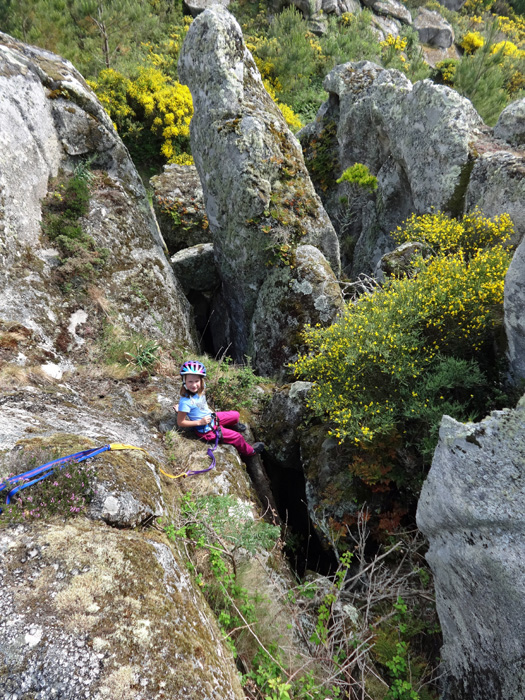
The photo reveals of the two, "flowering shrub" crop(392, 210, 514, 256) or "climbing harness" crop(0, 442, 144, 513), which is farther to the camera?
"flowering shrub" crop(392, 210, 514, 256)

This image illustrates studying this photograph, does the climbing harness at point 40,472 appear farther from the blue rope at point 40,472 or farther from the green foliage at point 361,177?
the green foliage at point 361,177

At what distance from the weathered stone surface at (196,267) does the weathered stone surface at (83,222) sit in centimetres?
112

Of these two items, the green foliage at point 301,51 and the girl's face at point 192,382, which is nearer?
the girl's face at point 192,382

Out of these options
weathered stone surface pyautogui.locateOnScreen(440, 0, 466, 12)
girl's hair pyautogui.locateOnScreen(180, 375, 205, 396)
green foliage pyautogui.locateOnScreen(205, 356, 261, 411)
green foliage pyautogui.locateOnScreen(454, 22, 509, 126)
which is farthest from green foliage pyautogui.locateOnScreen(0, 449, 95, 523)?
weathered stone surface pyautogui.locateOnScreen(440, 0, 466, 12)

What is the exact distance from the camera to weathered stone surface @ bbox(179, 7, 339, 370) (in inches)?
316

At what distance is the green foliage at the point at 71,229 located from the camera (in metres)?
6.88

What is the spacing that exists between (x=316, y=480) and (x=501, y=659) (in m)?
2.73

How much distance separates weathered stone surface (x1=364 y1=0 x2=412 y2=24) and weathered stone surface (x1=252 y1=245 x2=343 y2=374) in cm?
2883

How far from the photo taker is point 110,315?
6.99m

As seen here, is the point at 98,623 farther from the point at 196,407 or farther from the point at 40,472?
the point at 196,407

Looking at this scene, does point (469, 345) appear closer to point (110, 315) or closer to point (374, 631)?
point (374, 631)

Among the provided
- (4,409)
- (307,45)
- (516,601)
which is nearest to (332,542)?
(516,601)

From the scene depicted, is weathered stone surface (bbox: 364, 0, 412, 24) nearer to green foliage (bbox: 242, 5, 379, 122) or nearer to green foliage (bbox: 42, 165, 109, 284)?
green foliage (bbox: 242, 5, 379, 122)

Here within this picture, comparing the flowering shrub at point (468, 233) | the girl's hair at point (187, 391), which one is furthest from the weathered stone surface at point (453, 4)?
A: the girl's hair at point (187, 391)
